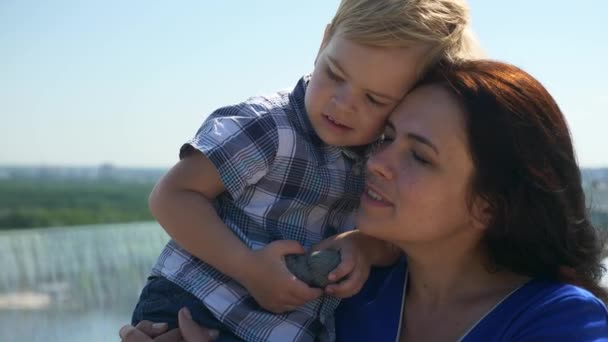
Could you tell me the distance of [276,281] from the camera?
5.07ft

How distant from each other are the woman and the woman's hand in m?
0.33

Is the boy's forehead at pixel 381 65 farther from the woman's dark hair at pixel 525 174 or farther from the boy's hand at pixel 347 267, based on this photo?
the boy's hand at pixel 347 267

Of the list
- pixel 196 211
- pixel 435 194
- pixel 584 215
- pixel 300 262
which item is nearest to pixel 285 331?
pixel 300 262

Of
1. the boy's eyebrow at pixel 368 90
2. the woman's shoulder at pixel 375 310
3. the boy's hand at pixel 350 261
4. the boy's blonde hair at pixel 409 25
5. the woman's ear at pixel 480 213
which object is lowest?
the woman's shoulder at pixel 375 310

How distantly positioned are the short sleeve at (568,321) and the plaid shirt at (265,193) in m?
0.44

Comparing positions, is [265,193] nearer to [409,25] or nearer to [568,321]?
[409,25]

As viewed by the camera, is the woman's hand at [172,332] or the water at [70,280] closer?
the woman's hand at [172,332]

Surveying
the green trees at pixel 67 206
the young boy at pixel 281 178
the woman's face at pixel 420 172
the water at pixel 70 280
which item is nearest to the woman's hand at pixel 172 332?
the young boy at pixel 281 178

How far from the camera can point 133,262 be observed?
3496mm

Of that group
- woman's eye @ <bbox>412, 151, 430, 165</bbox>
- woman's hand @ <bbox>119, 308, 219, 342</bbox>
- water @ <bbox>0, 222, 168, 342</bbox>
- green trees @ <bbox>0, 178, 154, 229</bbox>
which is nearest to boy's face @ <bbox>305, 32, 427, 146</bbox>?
woman's eye @ <bbox>412, 151, 430, 165</bbox>

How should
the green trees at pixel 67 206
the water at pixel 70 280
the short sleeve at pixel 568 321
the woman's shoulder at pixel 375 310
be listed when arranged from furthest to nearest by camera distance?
the green trees at pixel 67 206, the water at pixel 70 280, the woman's shoulder at pixel 375 310, the short sleeve at pixel 568 321

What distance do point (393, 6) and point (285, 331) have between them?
2.26 ft

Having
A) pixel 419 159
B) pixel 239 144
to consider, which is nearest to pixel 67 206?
pixel 239 144

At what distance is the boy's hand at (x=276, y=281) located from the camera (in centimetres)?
154
